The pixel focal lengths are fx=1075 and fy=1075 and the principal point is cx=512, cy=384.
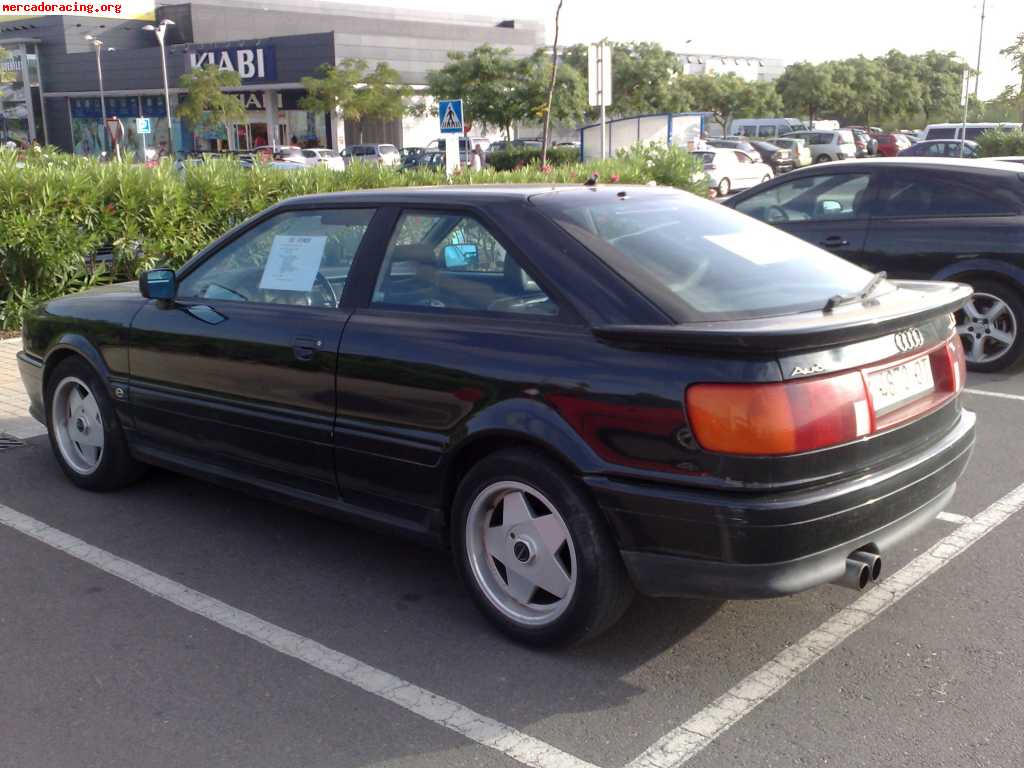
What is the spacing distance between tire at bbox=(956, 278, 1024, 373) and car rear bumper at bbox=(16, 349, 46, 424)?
6.58m

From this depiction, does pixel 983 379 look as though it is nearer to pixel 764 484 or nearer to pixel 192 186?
pixel 764 484

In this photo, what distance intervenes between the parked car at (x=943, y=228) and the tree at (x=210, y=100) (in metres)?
50.3

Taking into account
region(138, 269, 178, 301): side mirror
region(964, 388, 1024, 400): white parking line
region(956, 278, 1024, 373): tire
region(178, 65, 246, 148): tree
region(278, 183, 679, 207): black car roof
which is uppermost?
region(178, 65, 246, 148): tree

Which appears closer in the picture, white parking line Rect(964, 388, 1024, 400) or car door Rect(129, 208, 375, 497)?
car door Rect(129, 208, 375, 497)

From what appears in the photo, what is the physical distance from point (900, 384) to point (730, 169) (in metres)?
31.1

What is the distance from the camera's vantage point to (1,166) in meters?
10.2

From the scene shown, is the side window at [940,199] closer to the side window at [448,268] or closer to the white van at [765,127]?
the side window at [448,268]

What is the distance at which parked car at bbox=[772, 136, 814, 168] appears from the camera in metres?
41.9

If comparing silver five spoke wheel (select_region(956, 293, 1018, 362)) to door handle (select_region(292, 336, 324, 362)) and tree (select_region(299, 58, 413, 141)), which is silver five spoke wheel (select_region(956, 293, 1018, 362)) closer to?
door handle (select_region(292, 336, 324, 362))

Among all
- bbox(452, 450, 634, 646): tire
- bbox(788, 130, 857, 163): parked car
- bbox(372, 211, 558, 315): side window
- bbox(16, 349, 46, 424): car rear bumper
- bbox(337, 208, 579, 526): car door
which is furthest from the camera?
bbox(788, 130, 857, 163): parked car

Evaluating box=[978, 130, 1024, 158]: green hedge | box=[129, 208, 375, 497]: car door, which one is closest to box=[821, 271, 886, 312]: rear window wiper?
box=[129, 208, 375, 497]: car door

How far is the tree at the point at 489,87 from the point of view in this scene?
4562 cm

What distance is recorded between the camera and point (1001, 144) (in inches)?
1029

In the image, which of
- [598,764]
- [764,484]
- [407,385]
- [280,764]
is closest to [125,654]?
[280,764]
